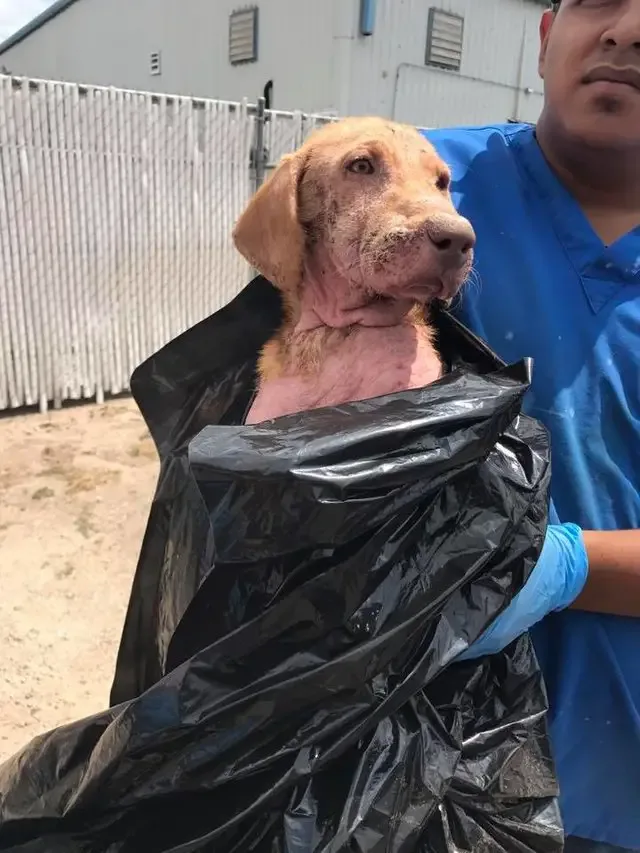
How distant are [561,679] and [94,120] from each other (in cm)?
585

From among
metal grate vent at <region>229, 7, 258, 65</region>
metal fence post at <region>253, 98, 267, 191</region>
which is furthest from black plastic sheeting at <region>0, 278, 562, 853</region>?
metal grate vent at <region>229, 7, 258, 65</region>

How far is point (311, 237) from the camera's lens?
1.80 m

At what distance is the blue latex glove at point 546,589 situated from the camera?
1.41 meters

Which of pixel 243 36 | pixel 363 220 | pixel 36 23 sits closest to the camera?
pixel 363 220

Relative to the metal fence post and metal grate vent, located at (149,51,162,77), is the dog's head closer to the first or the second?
the metal fence post

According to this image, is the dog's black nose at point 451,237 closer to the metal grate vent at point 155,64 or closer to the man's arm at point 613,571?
the man's arm at point 613,571

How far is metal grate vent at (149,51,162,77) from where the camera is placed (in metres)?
12.6

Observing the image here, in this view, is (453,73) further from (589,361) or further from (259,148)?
(589,361)

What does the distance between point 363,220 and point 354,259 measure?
0.30ft

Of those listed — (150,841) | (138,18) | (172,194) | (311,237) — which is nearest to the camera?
(150,841)

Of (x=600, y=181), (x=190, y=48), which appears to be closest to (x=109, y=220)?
(x=600, y=181)

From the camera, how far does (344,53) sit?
934 cm

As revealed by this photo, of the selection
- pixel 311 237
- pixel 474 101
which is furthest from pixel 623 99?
pixel 474 101

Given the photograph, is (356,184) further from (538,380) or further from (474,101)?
(474,101)
